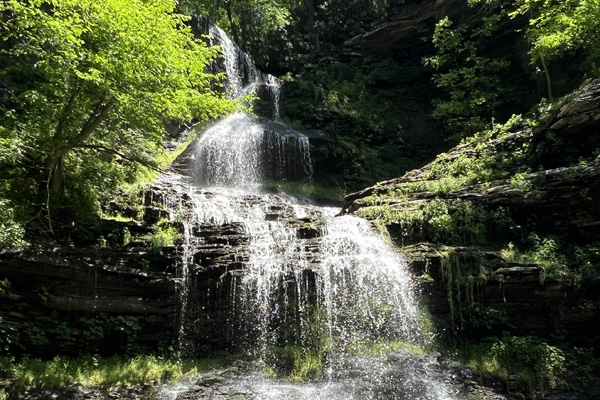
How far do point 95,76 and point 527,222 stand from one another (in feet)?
38.5

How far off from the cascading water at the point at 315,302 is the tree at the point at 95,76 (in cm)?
349

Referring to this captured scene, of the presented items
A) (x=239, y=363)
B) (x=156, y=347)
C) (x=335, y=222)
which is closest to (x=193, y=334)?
(x=156, y=347)

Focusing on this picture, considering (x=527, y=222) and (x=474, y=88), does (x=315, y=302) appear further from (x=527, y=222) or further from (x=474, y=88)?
(x=474, y=88)

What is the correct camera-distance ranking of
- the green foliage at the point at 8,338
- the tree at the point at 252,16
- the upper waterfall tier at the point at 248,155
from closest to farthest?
the green foliage at the point at 8,338
the upper waterfall tier at the point at 248,155
the tree at the point at 252,16

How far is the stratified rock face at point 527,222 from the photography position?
10.7 m

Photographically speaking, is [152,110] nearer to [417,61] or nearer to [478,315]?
[478,315]

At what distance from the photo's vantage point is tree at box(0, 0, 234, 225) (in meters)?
9.62

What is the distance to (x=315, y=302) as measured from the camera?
438 inches

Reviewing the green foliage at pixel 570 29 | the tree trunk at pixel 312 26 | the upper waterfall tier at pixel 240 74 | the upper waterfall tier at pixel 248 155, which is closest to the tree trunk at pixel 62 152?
the upper waterfall tier at pixel 248 155

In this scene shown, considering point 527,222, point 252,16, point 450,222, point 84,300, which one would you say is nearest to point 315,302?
point 450,222

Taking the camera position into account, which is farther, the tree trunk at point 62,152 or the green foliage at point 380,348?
the tree trunk at point 62,152

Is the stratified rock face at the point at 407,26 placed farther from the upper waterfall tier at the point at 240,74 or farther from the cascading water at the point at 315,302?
the cascading water at the point at 315,302

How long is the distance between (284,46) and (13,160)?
Answer: 25.1 metres

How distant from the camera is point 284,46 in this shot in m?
32.0
